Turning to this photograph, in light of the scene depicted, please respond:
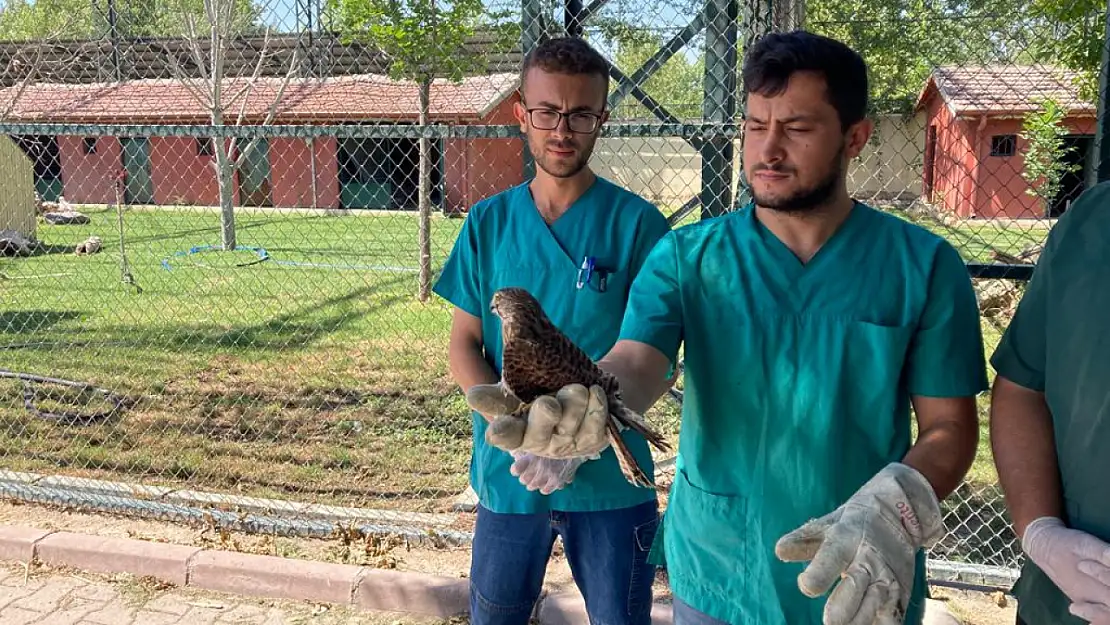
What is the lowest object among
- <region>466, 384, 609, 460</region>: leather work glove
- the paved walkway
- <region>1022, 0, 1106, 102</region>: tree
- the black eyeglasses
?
the paved walkway

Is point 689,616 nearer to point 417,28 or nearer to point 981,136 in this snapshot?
point 417,28

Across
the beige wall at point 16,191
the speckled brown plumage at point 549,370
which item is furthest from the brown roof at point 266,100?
the speckled brown plumage at point 549,370

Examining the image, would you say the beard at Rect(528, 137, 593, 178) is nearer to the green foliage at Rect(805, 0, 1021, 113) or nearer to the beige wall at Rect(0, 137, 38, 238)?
the green foliage at Rect(805, 0, 1021, 113)

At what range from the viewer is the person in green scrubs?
5.95 feet

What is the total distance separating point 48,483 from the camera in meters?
4.94

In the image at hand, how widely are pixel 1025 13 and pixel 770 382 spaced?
14.6ft

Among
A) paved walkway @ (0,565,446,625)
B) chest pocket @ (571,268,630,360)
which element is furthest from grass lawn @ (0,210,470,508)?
chest pocket @ (571,268,630,360)

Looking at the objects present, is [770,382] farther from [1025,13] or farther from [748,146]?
[1025,13]

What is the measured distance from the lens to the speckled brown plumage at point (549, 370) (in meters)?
1.76

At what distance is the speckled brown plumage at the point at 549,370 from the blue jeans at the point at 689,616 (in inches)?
13.3

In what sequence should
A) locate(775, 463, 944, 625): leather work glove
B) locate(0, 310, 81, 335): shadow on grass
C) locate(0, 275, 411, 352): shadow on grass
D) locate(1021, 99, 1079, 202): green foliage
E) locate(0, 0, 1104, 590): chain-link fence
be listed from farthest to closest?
locate(1021, 99, 1079, 202): green foliage, locate(0, 310, 81, 335): shadow on grass, locate(0, 275, 411, 352): shadow on grass, locate(0, 0, 1104, 590): chain-link fence, locate(775, 463, 944, 625): leather work glove

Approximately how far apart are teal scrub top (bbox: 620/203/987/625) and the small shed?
12.3 m

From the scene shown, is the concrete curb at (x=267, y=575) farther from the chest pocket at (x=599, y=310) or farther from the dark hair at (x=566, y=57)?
the dark hair at (x=566, y=57)

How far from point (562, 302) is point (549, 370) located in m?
0.66
